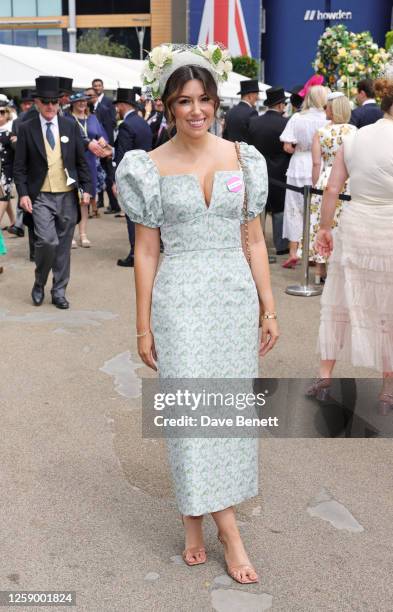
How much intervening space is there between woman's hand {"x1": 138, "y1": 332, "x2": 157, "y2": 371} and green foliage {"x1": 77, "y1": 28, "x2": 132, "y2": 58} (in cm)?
5840

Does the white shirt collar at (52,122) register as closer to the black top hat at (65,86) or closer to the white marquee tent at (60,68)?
the black top hat at (65,86)

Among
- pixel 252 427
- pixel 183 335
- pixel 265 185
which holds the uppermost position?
pixel 265 185

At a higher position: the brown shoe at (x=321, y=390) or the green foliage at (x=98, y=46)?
the green foliage at (x=98, y=46)

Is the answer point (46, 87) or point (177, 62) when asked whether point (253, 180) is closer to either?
point (177, 62)

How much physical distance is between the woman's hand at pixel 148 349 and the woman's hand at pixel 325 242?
1931mm

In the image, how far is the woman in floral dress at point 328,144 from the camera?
7.84 m

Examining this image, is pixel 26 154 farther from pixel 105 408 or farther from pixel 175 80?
pixel 175 80

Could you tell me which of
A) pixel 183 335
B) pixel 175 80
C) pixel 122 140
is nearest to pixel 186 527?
pixel 183 335

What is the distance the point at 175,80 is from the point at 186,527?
1770 mm

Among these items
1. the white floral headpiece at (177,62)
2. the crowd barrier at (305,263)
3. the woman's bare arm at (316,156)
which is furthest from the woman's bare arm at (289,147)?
the white floral headpiece at (177,62)

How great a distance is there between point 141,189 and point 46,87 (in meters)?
4.69

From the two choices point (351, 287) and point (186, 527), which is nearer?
point (186, 527)

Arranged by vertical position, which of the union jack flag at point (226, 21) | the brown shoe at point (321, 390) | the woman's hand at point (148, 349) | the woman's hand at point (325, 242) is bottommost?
the brown shoe at point (321, 390)

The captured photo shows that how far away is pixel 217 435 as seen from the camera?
341 centimetres
